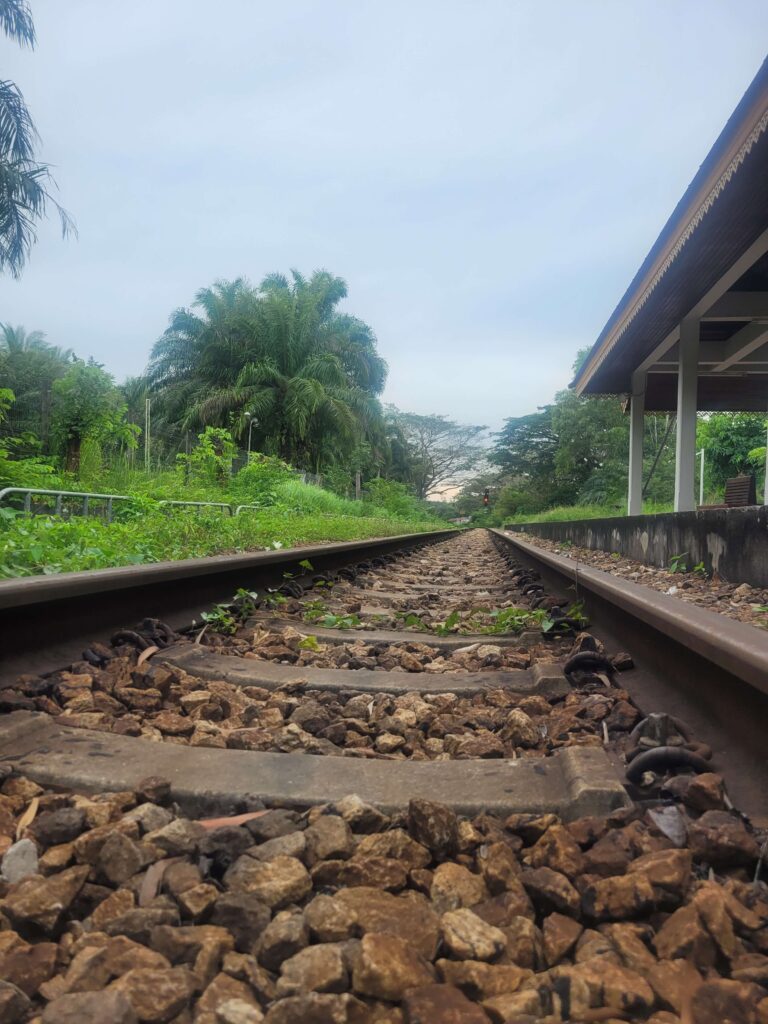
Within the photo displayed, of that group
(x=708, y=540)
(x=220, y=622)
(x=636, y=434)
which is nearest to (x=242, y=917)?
(x=220, y=622)

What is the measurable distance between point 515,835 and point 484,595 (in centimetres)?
386

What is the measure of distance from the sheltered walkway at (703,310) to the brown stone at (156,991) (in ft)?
17.8

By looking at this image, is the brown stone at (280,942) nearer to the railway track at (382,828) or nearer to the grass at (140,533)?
the railway track at (382,828)

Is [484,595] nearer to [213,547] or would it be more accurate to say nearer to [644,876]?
[213,547]

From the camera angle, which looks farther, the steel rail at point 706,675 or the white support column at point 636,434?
the white support column at point 636,434

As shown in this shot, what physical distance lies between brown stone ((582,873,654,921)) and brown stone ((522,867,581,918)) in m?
0.02

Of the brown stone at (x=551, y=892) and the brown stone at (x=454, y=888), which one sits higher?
the brown stone at (x=551, y=892)

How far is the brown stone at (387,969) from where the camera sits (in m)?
0.88

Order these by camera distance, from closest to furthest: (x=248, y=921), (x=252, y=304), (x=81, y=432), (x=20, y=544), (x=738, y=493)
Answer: (x=248, y=921) < (x=20, y=544) < (x=738, y=493) < (x=81, y=432) < (x=252, y=304)

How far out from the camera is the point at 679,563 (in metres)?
5.81

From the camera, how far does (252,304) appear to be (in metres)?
36.2

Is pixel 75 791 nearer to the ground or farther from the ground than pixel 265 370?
nearer to the ground

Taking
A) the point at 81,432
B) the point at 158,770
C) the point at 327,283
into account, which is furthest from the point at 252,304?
the point at 158,770

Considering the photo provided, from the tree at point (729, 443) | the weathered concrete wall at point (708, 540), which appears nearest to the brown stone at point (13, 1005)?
the weathered concrete wall at point (708, 540)
